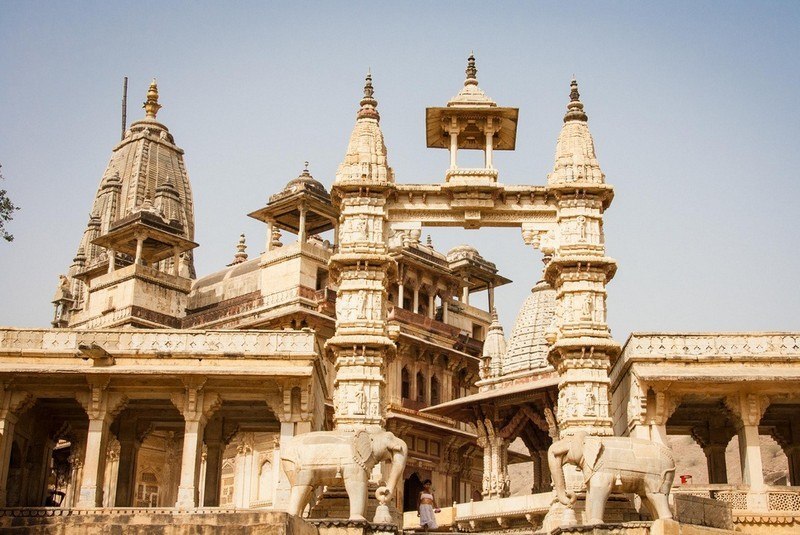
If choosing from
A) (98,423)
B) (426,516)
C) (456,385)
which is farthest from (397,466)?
(456,385)

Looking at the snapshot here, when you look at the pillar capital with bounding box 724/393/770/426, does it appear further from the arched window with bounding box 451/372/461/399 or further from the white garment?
the arched window with bounding box 451/372/461/399

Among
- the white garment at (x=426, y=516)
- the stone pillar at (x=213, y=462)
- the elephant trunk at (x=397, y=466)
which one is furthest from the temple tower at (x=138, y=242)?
the elephant trunk at (x=397, y=466)

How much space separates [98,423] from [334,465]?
8591 mm

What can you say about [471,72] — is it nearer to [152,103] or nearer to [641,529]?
[641,529]

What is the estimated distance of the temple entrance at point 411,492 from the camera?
146 ft

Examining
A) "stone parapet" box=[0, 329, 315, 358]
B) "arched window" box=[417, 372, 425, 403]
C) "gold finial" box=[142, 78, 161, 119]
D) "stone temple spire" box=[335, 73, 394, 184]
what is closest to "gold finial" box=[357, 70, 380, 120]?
"stone temple spire" box=[335, 73, 394, 184]

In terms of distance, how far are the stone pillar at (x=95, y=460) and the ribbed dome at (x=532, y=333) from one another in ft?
52.6

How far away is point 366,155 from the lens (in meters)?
29.4

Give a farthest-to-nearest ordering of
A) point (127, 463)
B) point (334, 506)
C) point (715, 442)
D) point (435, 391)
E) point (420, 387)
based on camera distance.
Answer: point (435, 391) < point (420, 387) < point (715, 442) < point (127, 463) < point (334, 506)

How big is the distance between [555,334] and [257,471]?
55.0 ft

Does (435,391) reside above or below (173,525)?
above

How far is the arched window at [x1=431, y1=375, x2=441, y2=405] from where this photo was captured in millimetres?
46981

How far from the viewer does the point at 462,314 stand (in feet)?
169

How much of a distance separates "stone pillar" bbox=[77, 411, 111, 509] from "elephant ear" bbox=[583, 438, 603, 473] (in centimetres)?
1230
